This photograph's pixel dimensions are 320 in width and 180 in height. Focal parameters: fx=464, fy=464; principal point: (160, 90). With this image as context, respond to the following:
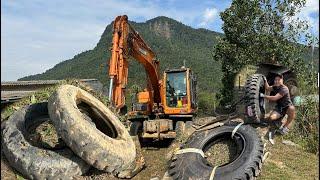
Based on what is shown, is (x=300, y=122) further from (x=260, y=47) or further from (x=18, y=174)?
(x=260, y=47)

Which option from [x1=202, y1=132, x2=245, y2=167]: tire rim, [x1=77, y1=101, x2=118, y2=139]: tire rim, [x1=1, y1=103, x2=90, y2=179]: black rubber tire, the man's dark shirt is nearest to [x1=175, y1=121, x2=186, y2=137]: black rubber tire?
[x1=202, y1=132, x2=245, y2=167]: tire rim

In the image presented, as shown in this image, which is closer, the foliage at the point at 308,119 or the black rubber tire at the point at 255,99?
the foliage at the point at 308,119

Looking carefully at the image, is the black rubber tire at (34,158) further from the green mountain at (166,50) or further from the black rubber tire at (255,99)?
the green mountain at (166,50)

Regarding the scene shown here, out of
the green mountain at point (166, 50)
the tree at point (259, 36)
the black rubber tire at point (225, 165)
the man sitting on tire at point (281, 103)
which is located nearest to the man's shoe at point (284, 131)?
the man sitting on tire at point (281, 103)

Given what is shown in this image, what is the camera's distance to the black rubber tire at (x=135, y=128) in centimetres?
1374

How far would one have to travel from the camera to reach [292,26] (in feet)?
81.5

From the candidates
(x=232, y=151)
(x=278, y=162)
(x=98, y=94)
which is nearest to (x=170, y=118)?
(x=98, y=94)

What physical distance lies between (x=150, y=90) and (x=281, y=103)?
16.6 feet

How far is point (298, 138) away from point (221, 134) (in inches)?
74.7

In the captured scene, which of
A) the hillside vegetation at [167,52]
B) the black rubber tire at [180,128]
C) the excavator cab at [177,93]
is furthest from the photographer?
the hillside vegetation at [167,52]

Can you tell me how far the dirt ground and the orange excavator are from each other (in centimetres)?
149

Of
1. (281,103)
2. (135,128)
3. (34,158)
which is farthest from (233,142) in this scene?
(34,158)

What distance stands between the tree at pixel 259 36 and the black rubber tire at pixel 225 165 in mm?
14936

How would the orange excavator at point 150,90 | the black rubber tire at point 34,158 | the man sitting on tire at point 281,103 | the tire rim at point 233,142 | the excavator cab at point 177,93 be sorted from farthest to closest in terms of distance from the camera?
1. the excavator cab at point 177,93
2. the orange excavator at point 150,90
3. the man sitting on tire at point 281,103
4. the tire rim at point 233,142
5. the black rubber tire at point 34,158
